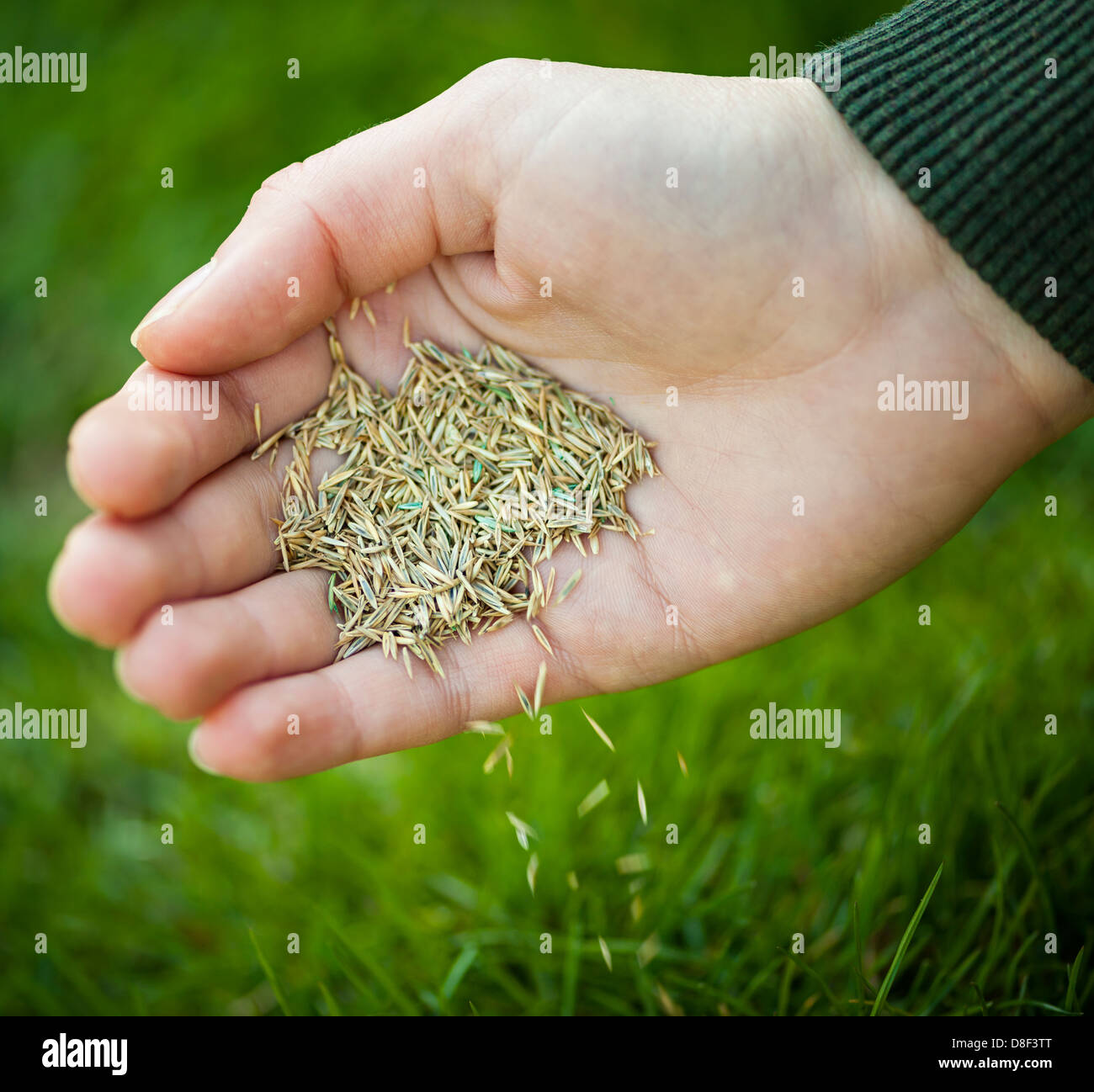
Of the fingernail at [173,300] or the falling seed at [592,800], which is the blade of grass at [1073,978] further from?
the fingernail at [173,300]

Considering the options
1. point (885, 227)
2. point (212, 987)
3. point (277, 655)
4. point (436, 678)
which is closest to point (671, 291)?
point (885, 227)

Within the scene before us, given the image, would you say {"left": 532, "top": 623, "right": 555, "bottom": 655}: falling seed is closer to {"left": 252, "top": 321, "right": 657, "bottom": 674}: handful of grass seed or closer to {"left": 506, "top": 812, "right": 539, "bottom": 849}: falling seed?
{"left": 252, "top": 321, "right": 657, "bottom": 674}: handful of grass seed

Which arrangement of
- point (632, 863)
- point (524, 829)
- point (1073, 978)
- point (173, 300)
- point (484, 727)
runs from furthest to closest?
point (632, 863) < point (524, 829) < point (484, 727) < point (173, 300) < point (1073, 978)

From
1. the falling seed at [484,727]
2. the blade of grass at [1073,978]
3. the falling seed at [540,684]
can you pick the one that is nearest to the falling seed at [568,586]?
the falling seed at [540,684]

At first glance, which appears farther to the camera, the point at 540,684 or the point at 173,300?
the point at 540,684

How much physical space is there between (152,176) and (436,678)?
3876 millimetres

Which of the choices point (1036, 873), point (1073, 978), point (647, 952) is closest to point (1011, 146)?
point (1036, 873)

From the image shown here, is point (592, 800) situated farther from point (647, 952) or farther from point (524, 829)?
point (647, 952)

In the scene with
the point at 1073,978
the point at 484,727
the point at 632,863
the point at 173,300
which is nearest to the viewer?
the point at 1073,978

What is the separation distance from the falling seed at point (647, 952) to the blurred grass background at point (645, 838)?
0.07ft

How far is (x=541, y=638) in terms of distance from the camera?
243cm

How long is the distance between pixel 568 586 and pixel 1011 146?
1506 millimetres

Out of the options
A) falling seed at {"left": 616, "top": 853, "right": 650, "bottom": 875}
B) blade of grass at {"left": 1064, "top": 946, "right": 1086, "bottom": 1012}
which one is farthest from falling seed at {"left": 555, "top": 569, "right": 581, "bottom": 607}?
blade of grass at {"left": 1064, "top": 946, "right": 1086, "bottom": 1012}

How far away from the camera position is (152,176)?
4.98 m
